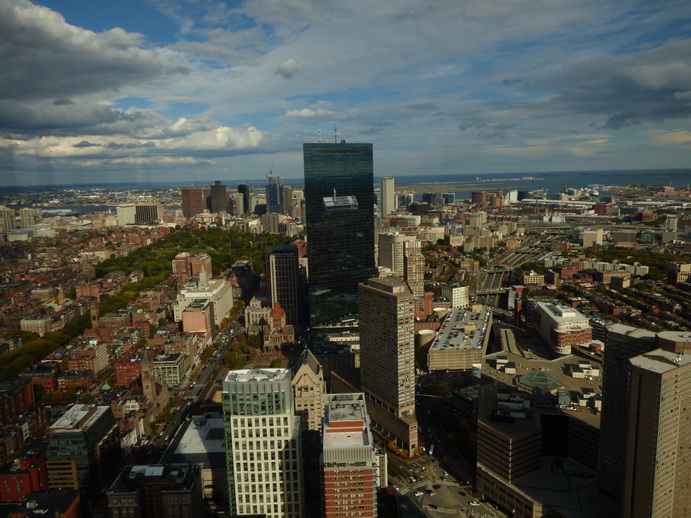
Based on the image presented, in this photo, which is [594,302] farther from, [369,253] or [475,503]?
[475,503]

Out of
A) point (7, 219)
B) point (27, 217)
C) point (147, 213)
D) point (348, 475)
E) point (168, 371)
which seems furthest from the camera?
point (147, 213)

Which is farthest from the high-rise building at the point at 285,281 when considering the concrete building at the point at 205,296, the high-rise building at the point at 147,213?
the high-rise building at the point at 147,213

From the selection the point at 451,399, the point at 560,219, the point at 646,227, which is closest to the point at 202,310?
the point at 451,399

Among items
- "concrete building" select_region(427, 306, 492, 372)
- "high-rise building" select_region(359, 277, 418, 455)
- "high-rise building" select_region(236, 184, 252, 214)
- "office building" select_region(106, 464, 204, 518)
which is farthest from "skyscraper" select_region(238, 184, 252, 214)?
"office building" select_region(106, 464, 204, 518)

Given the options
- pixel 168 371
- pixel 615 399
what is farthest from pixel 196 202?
pixel 615 399

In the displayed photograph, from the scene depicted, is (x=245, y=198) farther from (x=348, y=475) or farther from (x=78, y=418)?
(x=348, y=475)

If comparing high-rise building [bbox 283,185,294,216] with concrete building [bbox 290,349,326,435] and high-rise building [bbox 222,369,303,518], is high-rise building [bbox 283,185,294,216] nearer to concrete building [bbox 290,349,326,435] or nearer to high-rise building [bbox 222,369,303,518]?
concrete building [bbox 290,349,326,435]
